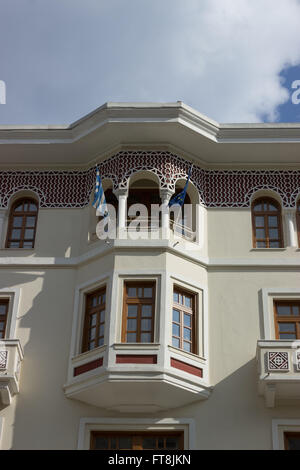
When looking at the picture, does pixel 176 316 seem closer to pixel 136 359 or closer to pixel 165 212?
pixel 136 359

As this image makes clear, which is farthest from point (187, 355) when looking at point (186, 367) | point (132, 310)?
point (132, 310)

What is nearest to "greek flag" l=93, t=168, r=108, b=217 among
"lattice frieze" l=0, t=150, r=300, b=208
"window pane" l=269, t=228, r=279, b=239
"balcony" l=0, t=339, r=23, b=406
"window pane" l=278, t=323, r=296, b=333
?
"lattice frieze" l=0, t=150, r=300, b=208

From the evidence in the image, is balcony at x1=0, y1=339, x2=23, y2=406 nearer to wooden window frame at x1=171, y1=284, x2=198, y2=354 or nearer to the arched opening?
wooden window frame at x1=171, y1=284, x2=198, y2=354

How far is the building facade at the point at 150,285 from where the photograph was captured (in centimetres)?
1875

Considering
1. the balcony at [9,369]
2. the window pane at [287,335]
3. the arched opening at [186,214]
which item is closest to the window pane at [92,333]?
the balcony at [9,369]

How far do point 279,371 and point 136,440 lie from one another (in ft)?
11.7

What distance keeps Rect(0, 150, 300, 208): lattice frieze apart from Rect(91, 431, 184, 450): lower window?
6437 mm

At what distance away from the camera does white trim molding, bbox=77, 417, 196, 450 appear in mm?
18688

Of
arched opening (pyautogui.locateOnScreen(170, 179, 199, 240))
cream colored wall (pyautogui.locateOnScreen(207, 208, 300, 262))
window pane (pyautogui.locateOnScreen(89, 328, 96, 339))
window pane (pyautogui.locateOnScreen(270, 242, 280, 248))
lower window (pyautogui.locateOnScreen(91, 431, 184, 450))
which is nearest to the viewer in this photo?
lower window (pyautogui.locateOnScreen(91, 431, 184, 450))

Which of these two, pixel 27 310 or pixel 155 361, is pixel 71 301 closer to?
pixel 27 310

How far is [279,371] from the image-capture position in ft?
60.5

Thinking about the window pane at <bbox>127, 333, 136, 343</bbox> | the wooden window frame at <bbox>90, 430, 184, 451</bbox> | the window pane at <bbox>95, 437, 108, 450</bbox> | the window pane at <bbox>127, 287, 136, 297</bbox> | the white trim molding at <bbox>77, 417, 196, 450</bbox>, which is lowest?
the window pane at <bbox>95, 437, 108, 450</bbox>

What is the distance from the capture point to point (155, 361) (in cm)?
1870
